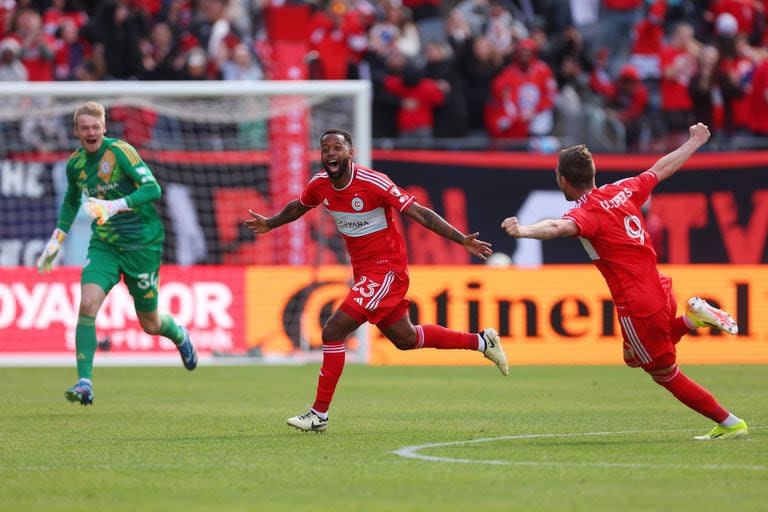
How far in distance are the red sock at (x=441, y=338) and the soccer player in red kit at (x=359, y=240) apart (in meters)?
0.36

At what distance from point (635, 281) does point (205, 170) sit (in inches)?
478

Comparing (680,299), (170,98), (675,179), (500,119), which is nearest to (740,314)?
(680,299)

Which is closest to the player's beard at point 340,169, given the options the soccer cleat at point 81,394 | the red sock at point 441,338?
the red sock at point 441,338

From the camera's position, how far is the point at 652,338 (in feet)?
32.9

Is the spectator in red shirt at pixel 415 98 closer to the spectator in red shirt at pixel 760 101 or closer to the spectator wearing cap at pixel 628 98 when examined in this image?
the spectator wearing cap at pixel 628 98

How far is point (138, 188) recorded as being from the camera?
13273 millimetres

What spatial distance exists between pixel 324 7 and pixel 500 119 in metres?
3.63

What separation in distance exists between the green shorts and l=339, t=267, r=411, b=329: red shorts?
118 inches

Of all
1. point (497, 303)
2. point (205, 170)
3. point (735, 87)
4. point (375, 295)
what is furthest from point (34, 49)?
point (375, 295)

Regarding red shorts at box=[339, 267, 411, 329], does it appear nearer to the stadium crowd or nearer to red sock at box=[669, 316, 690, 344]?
red sock at box=[669, 316, 690, 344]

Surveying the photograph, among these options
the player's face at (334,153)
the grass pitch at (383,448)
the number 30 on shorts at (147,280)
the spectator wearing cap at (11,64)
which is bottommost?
the grass pitch at (383,448)

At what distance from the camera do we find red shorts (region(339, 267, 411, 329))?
11.3 metres

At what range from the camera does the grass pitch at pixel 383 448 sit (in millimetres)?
7793

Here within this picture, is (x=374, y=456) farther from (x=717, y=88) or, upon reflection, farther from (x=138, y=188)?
(x=717, y=88)
